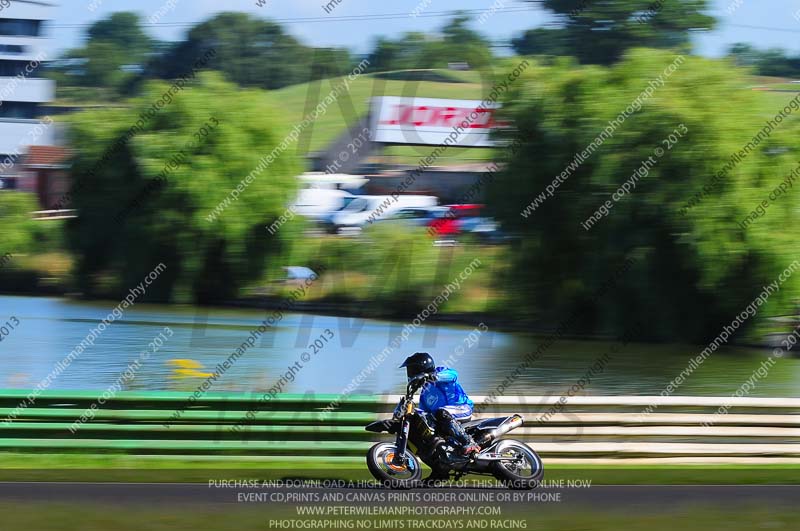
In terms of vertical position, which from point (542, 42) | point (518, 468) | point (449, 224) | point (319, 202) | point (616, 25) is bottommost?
point (319, 202)

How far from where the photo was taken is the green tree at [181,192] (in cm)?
3338

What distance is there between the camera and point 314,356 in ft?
87.4

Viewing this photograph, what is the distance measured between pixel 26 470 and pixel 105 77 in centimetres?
7256

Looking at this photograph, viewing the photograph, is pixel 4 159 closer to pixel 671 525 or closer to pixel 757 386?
pixel 757 386

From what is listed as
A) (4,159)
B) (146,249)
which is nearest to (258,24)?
(4,159)

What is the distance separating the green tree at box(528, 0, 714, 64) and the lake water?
98.2ft

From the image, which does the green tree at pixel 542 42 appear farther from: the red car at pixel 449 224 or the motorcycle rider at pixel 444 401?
the motorcycle rider at pixel 444 401

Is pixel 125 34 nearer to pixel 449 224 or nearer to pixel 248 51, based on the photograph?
pixel 248 51

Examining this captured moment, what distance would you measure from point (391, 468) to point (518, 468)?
3.98 ft

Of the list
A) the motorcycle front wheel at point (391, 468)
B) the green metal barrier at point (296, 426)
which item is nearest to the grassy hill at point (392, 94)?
the green metal barrier at point (296, 426)

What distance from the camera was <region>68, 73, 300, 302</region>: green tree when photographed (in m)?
33.4

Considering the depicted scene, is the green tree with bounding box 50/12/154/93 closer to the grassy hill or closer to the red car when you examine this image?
the grassy hill

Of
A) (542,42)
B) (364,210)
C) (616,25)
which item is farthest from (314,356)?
(542,42)

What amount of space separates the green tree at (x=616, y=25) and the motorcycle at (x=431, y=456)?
4713cm
